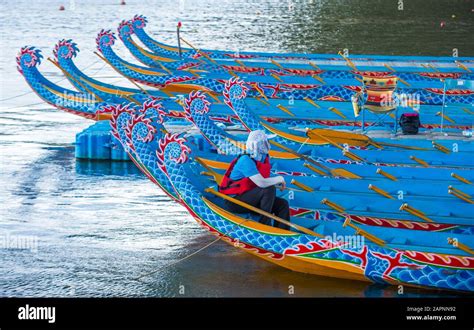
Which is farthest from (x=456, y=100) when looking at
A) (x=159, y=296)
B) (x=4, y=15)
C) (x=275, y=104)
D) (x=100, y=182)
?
(x=4, y=15)

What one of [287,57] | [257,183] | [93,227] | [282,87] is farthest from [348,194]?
[287,57]

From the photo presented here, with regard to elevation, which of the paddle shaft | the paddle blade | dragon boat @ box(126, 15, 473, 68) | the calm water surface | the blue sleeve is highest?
dragon boat @ box(126, 15, 473, 68)

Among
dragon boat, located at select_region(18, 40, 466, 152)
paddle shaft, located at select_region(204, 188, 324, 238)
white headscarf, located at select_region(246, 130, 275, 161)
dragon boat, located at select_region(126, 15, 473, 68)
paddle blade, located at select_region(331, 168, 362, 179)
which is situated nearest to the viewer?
paddle shaft, located at select_region(204, 188, 324, 238)

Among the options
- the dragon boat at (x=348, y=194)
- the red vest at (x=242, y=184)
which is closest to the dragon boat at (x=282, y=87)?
the dragon boat at (x=348, y=194)

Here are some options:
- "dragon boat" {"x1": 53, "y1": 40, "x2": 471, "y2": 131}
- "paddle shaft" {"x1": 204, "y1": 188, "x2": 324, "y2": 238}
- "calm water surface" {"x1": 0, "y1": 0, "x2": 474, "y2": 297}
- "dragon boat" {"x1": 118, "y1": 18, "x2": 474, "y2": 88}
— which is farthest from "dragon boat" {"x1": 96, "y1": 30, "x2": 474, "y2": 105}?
"paddle shaft" {"x1": 204, "y1": 188, "x2": 324, "y2": 238}

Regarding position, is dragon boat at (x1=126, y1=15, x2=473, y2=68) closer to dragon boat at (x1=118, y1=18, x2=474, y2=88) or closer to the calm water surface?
dragon boat at (x1=118, y1=18, x2=474, y2=88)

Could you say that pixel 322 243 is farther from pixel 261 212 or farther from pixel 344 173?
pixel 344 173

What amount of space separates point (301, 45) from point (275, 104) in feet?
44.8

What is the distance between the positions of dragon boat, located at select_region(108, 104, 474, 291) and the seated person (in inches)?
6.5

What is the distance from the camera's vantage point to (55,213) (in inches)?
554

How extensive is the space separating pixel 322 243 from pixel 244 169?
1.27 m

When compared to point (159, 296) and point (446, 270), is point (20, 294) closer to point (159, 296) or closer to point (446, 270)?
point (159, 296)

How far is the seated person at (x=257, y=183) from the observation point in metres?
11.4

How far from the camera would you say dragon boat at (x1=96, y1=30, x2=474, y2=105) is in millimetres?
18156
